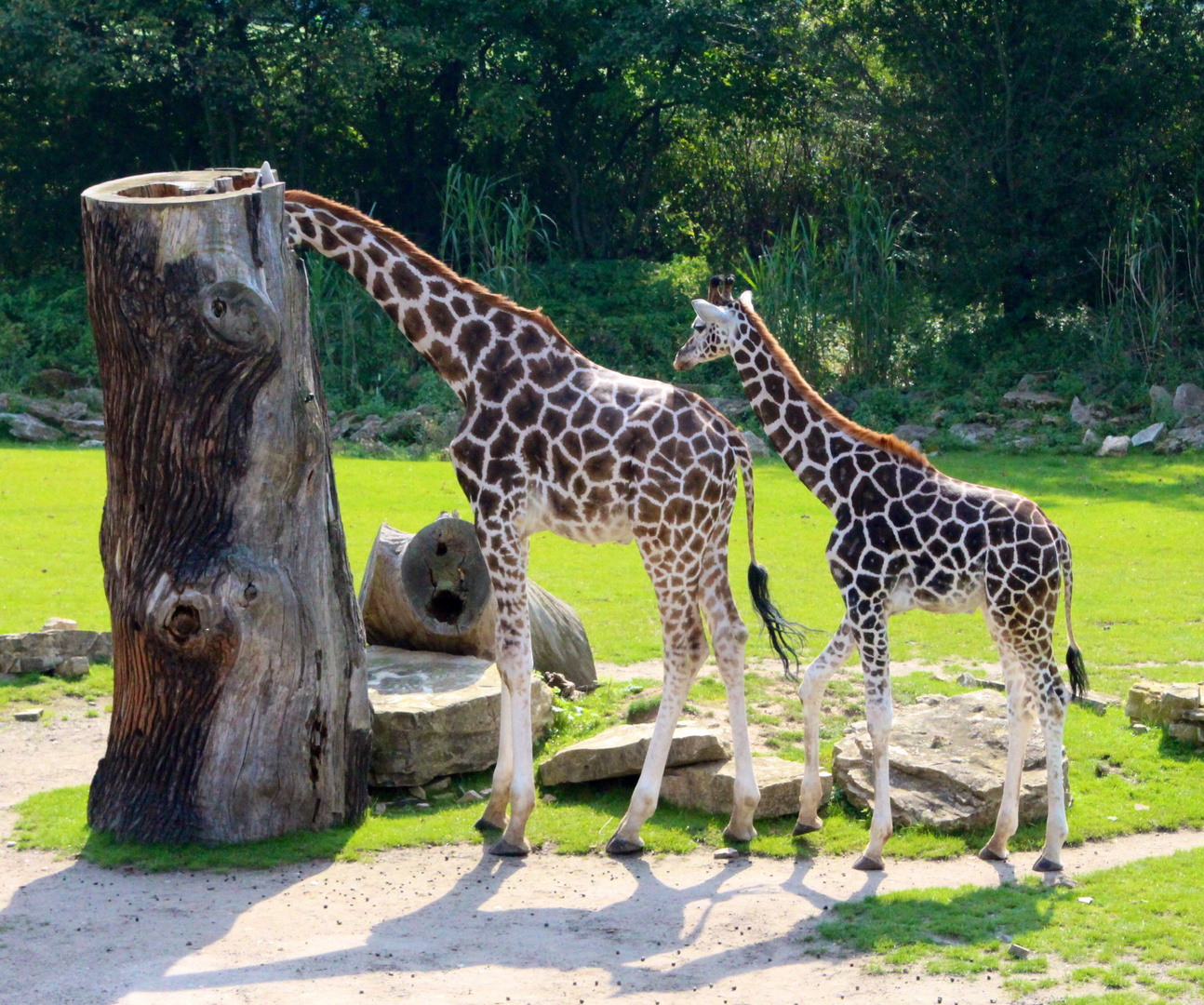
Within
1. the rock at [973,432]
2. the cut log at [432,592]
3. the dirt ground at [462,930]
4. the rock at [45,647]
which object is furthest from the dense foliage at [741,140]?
the dirt ground at [462,930]

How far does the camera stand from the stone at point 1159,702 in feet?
28.8

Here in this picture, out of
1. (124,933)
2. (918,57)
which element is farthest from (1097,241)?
(124,933)

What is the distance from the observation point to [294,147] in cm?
2758

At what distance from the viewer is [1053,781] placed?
7000 mm

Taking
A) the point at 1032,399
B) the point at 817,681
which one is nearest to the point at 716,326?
the point at 817,681

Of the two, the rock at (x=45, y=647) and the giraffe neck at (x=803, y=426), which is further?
the rock at (x=45, y=647)

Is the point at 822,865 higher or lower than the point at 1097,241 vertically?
lower

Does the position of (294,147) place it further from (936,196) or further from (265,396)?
(265,396)

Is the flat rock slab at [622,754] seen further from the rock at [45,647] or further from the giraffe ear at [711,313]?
the rock at [45,647]

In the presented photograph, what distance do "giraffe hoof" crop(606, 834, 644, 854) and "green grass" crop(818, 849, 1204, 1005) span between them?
50.8 inches

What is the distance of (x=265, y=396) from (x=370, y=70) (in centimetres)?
1955

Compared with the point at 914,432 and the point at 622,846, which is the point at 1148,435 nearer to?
the point at 914,432

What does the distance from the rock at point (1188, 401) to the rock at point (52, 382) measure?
1814cm

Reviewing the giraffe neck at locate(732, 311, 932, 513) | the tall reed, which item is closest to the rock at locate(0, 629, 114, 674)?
Answer: the giraffe neck at locate(732, 311, 932, 513)
